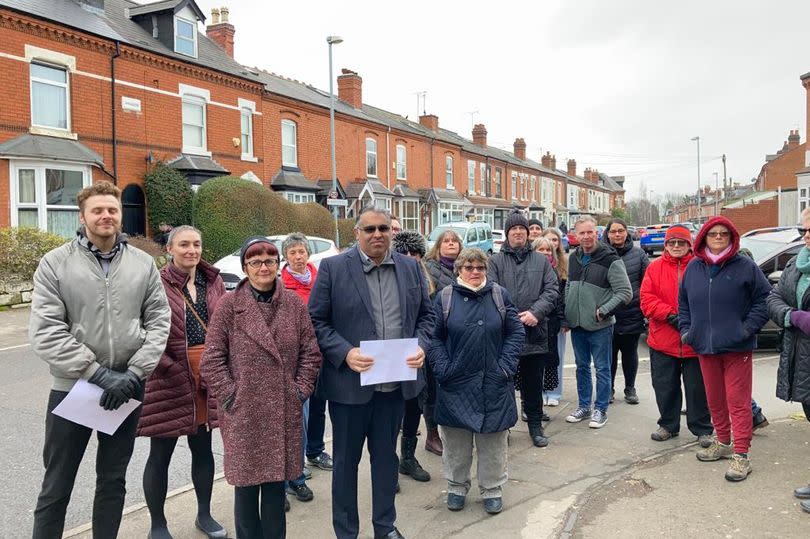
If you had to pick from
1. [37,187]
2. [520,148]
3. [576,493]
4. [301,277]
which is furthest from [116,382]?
[520,148]

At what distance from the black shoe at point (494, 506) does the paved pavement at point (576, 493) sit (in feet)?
0.18

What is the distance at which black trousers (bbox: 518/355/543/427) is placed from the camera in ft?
18.2

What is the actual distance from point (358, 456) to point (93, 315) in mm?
1732

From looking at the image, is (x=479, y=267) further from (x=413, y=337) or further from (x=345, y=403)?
(x=345, y=403)

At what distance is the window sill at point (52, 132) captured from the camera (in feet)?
55.6

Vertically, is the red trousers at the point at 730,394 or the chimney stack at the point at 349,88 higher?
the chimney stack at the point at 349,88

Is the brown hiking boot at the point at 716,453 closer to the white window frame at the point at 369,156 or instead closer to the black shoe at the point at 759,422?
the black shoe at the point at 759,422

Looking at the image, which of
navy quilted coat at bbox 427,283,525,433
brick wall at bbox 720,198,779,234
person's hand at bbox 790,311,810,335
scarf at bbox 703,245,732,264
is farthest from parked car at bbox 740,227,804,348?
brick wall at bbox 720,198,779,234

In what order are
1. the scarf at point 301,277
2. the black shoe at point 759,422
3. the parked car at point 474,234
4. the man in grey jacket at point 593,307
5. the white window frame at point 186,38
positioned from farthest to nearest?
the parked car at point 474,234
the white window frame at point 186,38
the man in grey jacket at point 593,307
the black shoe at point 759,422
the scarf at point 301,277

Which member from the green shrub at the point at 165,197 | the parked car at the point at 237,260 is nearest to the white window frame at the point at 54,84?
the green shrub at the point at 165,197

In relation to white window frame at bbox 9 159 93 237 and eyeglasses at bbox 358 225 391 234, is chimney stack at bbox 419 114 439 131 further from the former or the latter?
eyeglasses at bbox 358 225 391 234

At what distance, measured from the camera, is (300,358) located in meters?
3.51

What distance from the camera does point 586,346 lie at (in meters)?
6.22

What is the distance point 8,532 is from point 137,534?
2.67 feet
